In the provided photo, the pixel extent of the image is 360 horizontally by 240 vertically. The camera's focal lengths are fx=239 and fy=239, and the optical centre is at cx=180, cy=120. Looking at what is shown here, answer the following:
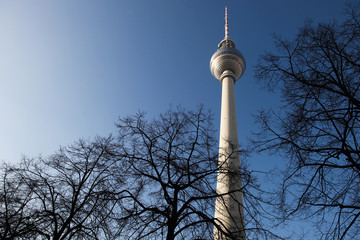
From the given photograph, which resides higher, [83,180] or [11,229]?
[83,180]

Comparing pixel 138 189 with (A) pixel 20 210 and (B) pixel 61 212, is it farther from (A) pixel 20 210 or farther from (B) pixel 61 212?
(A) pixel 20 210

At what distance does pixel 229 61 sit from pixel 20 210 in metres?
35.0

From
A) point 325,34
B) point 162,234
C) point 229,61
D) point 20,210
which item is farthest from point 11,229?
point 229,61

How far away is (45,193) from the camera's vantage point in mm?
9133

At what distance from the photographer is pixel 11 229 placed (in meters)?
8.01

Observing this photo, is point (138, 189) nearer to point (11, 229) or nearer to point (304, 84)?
point (11, 229)

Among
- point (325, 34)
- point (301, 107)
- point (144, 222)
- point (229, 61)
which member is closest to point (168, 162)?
point (144, 222)

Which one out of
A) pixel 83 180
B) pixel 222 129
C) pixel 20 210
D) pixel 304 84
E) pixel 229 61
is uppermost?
pixel 229 61

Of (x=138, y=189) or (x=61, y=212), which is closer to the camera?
(x=138, y=189)

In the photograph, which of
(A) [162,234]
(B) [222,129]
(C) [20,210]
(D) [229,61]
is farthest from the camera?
(D) [229,61]

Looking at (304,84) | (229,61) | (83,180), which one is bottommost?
(83,180)

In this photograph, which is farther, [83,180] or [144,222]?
[83,180]

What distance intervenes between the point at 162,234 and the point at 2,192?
22.5ft

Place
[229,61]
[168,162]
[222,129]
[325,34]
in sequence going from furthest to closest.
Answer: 1. [229,61]
2. [222,129]
3. [168,162]
4. [325,34]
